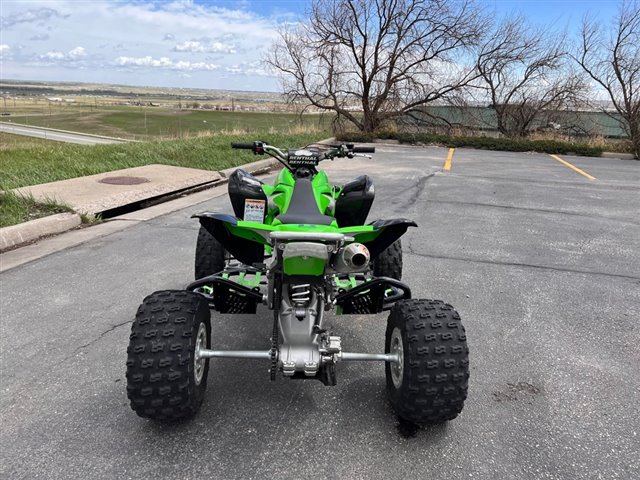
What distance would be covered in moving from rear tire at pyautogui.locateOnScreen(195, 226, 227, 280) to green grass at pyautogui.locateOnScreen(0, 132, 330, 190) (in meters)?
4.58

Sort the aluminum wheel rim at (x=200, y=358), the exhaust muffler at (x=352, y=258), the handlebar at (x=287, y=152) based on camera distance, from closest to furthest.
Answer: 1. the exhaust muffler at (x=352, y=258)
2. the aluminum wheel rim at (x=200, y=358)
3. the handlebar at (x=287, y=152)

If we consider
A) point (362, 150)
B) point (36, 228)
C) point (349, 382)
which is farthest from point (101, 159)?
point (349, 382)

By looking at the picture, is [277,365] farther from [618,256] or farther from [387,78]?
[387,78]

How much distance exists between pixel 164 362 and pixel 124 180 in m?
6.94

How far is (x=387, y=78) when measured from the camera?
20.8 meters

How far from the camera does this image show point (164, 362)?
2258 mm

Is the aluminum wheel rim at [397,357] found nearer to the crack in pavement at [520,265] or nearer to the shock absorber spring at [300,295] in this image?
the shock absorber spring at [300,295]

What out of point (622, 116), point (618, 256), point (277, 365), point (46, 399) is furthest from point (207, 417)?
point (622, 116)

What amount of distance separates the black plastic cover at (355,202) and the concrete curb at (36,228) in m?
3.97

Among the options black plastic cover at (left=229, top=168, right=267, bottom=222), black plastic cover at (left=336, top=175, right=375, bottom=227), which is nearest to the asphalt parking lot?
black plastic cover at (left=336, top=175, right=375, bottom=227)

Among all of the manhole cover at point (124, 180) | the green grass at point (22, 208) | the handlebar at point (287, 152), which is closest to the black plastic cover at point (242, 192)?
the handlebar at point (287, 152)

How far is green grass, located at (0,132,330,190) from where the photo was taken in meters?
7.94

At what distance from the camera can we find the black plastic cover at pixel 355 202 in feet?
11.2

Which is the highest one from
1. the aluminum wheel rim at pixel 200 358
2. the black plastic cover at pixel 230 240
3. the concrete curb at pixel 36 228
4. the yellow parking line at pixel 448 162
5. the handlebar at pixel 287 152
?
the handlebar at pixel 287 152
